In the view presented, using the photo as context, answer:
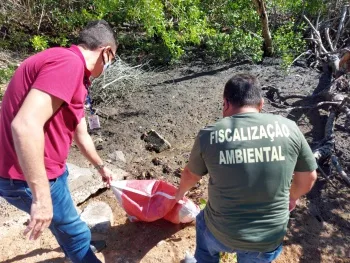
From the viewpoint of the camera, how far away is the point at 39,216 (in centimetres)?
177

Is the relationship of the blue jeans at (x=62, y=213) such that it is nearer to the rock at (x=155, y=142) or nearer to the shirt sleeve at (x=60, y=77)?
the shirt sleeve at (x=60, y=77)

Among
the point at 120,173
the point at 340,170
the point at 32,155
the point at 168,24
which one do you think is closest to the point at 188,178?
the point at 32,155

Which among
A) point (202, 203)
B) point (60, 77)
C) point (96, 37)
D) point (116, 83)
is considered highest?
point (96, 37)

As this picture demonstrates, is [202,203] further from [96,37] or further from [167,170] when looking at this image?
[96,37]

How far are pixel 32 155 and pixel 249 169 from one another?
996 mm

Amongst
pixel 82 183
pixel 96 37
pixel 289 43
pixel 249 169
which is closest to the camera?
pixel 249 169

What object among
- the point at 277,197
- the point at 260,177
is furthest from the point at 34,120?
the point at 277,197

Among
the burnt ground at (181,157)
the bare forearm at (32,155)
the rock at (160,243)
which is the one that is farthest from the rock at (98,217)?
the bare forearm at (32,155)

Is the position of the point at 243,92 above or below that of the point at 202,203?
above

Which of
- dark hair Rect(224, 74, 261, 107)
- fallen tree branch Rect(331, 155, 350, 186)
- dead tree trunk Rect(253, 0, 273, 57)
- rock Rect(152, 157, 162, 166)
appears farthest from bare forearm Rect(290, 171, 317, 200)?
dead tree trunk Rect(253, 0, 273, 57)

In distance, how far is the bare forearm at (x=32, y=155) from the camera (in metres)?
1.65

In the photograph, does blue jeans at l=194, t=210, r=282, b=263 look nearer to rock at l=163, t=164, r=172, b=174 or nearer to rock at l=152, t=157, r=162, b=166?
rock at l=163, t=164, r=172, b=174

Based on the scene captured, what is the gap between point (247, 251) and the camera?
209 cm

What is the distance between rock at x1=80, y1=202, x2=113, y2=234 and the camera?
3281mm
